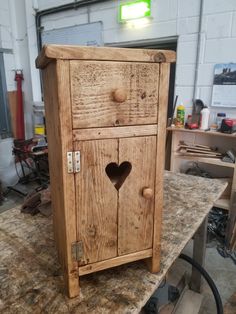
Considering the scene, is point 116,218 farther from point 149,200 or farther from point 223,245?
point 223,245

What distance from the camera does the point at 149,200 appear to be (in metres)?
0.71

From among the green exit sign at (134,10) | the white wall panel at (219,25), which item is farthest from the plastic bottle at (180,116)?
the green exit sign at (134,10)

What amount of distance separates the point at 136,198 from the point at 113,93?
0.30 m

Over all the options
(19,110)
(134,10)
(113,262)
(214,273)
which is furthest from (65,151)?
(19,110)

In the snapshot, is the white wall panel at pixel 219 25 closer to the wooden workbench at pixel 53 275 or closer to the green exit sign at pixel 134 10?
the green exit sign at pixel 134 10

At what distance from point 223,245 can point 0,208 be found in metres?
2.40

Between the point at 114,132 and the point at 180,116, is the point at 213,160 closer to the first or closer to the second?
the point at 180,116

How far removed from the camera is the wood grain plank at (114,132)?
0.59 meters

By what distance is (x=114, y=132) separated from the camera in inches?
24.6

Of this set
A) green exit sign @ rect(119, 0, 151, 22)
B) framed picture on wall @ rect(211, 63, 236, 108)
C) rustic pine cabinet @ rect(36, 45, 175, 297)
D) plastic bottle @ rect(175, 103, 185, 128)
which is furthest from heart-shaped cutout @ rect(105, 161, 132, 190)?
green exit sign @ rect(119, 0, 151, 22)

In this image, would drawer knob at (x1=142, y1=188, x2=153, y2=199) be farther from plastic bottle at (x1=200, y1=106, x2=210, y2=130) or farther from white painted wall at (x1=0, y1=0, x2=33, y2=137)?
white painted wall at (x1=0, y1=0, x2=33, y2=137)

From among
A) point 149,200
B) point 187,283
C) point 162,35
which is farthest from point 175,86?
point 149,200

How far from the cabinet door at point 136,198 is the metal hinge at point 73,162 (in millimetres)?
119

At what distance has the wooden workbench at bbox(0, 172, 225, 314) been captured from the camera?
648 mm
